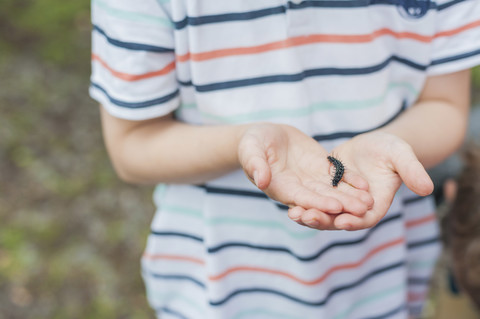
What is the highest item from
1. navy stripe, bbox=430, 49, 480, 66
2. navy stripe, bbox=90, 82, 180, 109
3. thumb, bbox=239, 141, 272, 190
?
navy stripe, bbox=430, 49, 480, 66

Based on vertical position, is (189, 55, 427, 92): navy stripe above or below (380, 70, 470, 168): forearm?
above

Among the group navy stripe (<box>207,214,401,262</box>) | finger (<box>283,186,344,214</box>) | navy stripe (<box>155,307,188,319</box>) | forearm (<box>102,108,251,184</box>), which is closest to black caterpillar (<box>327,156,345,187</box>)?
finger (<box>283,186,344,214</box>)

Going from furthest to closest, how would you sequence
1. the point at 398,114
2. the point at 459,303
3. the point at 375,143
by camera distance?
the point at 459,303 < the point at 398,114 < the point at 375,143

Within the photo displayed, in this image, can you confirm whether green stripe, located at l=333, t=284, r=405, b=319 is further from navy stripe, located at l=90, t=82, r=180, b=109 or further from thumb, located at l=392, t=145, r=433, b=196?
navy stripe, located at l=90, t=82, r=180, b=109

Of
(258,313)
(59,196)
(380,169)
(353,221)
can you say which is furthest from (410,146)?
(59,196)

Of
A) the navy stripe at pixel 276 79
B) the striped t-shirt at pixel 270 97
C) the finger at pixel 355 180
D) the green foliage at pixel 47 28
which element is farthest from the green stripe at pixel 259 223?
the green foliage at pixel 47 28

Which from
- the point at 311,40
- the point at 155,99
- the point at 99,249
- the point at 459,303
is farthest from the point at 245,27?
the point at 99,249

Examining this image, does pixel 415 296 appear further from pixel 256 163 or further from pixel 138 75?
pixel 138 75

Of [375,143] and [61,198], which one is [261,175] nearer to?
[375,143]
